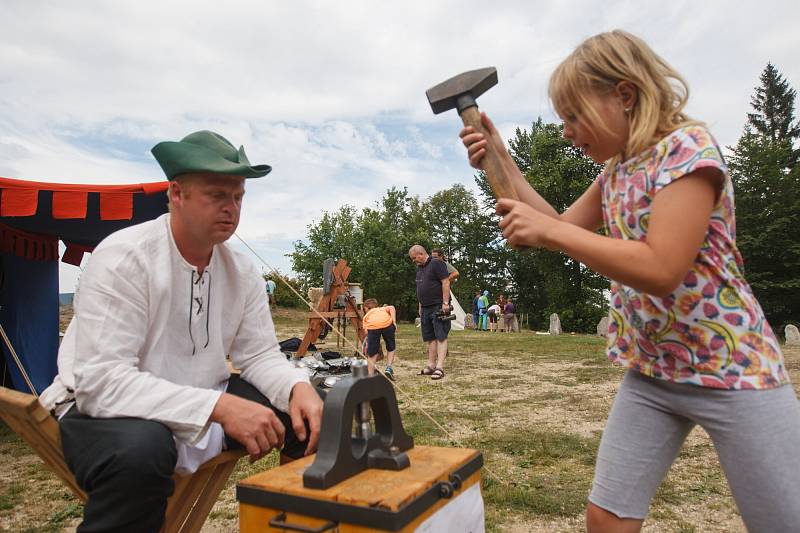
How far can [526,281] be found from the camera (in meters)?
42.8

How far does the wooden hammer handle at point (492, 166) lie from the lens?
5.15ft

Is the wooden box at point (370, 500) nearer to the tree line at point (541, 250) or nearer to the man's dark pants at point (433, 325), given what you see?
the man's dark pants at point (433, 325)

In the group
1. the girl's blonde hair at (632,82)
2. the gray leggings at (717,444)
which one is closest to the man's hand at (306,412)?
the gray leggings at (717,444)

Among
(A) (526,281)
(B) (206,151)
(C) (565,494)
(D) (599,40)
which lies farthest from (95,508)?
(A) (526,281)

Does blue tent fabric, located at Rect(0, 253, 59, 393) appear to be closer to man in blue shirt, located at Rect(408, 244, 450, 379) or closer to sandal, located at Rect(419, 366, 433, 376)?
man in blue shirt, located at Rect(408, 244, 450, 379)

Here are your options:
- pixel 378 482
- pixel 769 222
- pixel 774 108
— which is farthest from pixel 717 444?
pixel 774 108

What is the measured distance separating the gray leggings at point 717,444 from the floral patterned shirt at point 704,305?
50 mm

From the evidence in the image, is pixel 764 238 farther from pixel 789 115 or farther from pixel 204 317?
pixel 204 317

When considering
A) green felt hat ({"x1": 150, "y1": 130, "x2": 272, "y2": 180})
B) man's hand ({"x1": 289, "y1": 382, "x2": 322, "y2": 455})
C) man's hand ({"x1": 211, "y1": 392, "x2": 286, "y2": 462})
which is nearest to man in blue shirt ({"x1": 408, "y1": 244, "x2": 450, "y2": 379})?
man's hand ({"x1": 289, "y1": 382, "x2": 322, "y2": 455})

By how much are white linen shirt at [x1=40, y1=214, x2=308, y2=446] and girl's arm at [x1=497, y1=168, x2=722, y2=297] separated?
3.57 ft

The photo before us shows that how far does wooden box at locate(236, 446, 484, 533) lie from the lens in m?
Result: 1.14

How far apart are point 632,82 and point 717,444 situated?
3.00ft

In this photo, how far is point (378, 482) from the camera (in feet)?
4.17

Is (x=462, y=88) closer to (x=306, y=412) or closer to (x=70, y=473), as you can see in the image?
(x=306, y=412)
